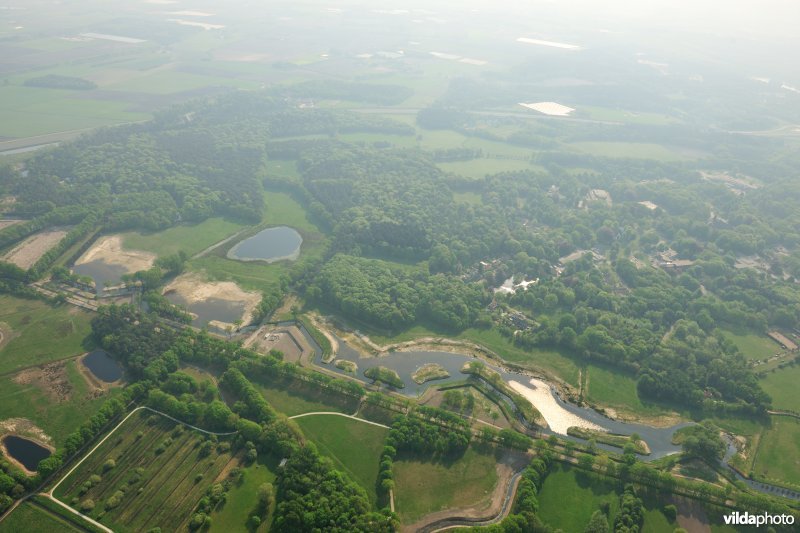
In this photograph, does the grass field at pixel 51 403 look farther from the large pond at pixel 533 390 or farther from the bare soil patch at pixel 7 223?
the bare soil patch at pixel 7 223

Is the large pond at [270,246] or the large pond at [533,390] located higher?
the large pond at [270,246]

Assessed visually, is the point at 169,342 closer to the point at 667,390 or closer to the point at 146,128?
the point at 667,390

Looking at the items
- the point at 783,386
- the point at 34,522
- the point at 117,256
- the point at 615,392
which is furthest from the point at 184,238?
the point at 783,386

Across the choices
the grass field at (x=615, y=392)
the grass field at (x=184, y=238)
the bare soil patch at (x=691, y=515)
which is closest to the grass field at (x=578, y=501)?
the bare soil patch at (x=691, y=515)

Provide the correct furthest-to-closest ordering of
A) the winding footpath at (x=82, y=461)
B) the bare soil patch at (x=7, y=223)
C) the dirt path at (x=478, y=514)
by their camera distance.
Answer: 1. the bare soil patch at (x=7, y=223)
2. the dirt path at (x=478, y=514)
3. the winding footpath at (x=82, y=461)

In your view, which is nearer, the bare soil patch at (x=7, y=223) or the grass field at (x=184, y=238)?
the grass field at (x=184, y=238)

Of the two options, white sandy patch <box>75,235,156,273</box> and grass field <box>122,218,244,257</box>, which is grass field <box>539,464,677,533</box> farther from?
white sandy patch <box>75,235,156,273</box>

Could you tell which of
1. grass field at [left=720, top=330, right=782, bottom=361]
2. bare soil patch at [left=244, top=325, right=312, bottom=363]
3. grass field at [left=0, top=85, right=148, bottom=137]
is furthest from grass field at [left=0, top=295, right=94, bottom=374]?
grass field at [left=720, top=330, right=782, bottom=361]

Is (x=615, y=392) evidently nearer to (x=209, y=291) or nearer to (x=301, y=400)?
(x=301, y=400)
